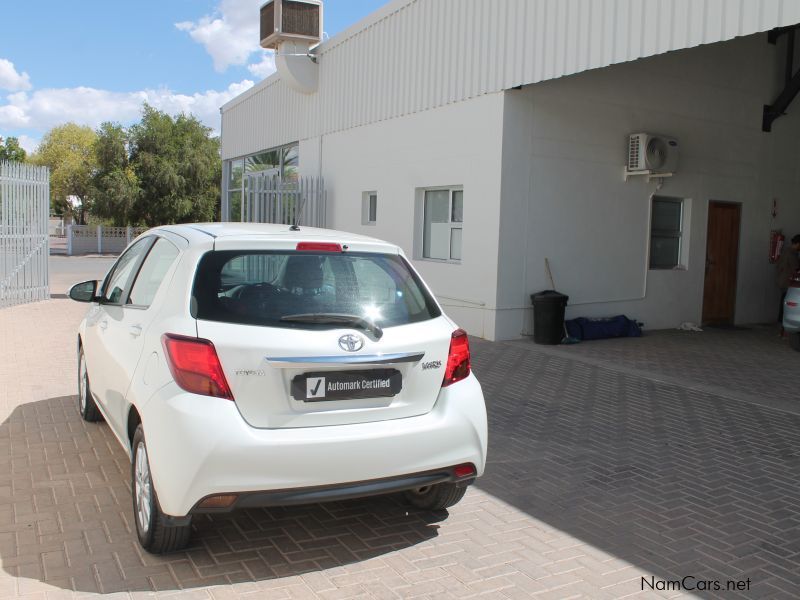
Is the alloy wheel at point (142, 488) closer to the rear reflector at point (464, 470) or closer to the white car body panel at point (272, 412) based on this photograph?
the white car body panel at point (272, 412)

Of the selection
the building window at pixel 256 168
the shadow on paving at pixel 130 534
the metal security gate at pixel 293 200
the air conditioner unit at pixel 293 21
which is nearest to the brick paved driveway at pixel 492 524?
the shadow on paving at pixel 130 534

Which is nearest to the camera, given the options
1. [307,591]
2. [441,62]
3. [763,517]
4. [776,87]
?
[307,591]

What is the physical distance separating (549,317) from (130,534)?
772 centimetres

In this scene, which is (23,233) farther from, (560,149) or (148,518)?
(148,518)

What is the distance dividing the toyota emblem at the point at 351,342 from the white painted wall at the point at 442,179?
24.1ft

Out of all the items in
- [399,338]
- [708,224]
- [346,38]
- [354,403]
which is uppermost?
[346,38]

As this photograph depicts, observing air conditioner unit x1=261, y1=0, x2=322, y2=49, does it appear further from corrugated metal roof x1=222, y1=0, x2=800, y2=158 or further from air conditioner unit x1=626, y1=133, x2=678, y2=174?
air conditioner unit x1=626, y1=133, x2=678, y2=174

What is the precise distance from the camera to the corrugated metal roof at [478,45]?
771 cm

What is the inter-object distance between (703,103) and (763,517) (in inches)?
404

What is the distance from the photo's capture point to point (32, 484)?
14.9ft

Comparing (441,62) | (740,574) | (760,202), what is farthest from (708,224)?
(740,574)

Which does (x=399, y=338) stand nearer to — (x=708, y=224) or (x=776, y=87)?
(x=708, y=224)

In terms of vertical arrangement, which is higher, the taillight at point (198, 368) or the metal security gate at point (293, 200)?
the metal security gate at point (293, 200)

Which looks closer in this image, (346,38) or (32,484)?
(32,484)
